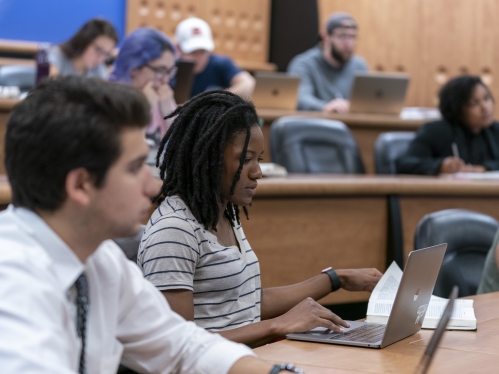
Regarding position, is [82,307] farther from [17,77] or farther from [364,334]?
[17,77]

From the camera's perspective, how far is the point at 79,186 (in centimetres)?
101

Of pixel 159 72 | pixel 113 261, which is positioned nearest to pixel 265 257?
pixel 159 72

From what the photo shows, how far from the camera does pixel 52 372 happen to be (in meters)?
0.86

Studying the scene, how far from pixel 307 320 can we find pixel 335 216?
149 centimetres

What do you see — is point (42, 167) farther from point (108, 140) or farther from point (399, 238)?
point (399, 238)

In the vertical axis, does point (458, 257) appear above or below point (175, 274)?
below

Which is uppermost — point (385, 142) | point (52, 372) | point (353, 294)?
point (52, 372)

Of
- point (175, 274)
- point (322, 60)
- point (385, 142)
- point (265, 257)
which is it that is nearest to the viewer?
point (175, 274)

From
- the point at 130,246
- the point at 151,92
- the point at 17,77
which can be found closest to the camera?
the point at 130,246

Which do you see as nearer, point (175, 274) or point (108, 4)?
point (175, 274)

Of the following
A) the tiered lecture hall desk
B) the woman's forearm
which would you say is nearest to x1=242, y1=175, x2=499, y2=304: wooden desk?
the tiered lecture hall desk

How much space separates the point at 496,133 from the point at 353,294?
2.00 metres

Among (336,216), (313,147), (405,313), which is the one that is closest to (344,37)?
(313,147)

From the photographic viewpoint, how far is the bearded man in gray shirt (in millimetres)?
5820
